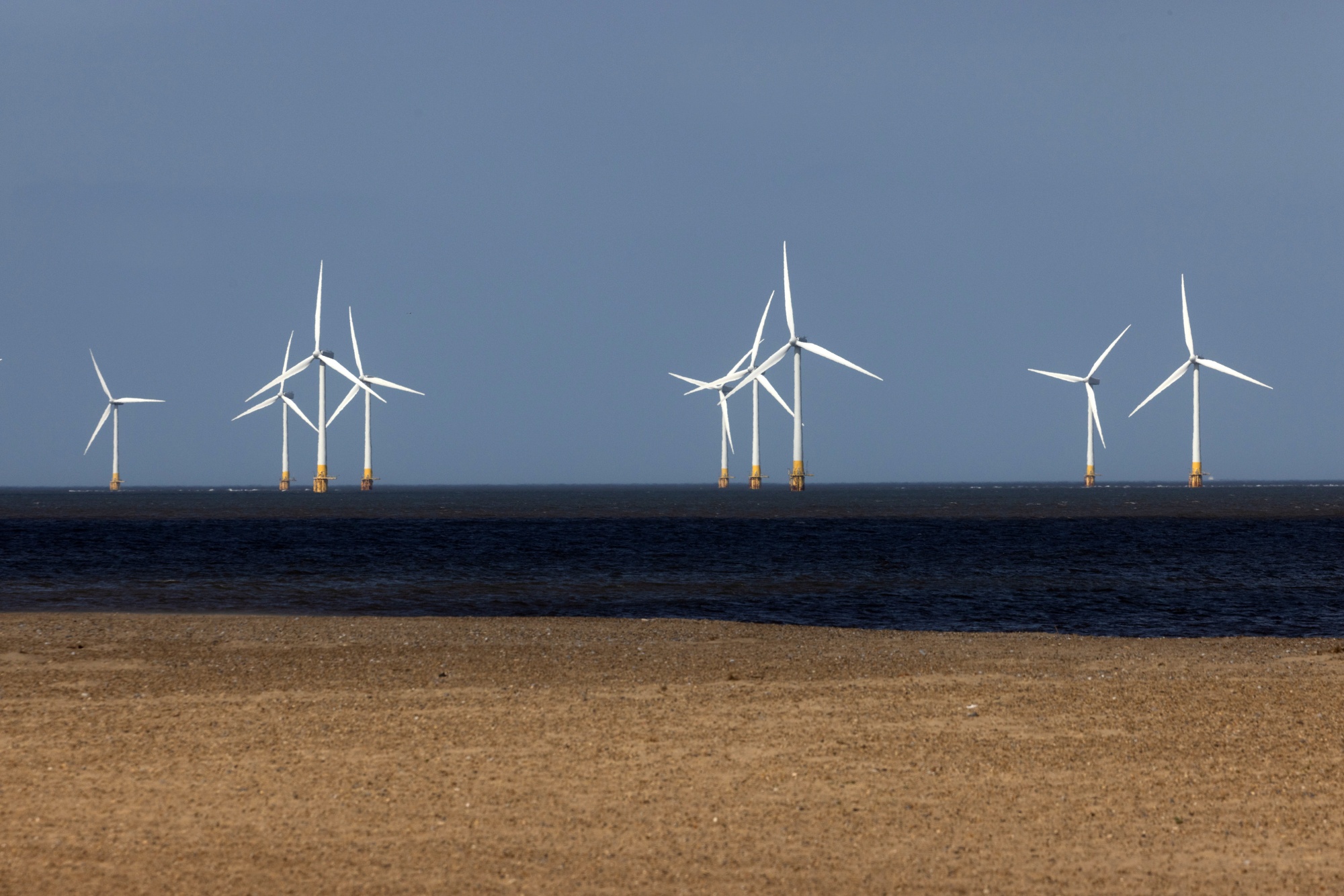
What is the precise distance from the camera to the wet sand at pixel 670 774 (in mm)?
9023

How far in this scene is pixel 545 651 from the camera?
68.1 ft

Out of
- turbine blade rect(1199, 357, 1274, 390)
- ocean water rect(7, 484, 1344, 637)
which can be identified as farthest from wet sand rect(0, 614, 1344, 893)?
turbine blade rect(1199, 357, 1274, 390)

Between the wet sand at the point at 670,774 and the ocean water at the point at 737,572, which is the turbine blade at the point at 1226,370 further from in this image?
the wet sand at the point at 670,774

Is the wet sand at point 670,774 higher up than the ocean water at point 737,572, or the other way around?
the wet sand at point 670,774

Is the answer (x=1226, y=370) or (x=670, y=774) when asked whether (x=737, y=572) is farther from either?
(x=1226, y=370)

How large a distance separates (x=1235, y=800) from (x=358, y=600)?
2850 cm

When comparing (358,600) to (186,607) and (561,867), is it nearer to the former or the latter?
(186,607)

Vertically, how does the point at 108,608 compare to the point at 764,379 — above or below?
below

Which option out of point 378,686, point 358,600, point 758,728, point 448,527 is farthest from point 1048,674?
point 448,527

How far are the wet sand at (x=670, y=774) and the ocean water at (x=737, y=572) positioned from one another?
468 inches

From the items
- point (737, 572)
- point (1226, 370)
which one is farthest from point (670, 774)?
point (1226, 370)

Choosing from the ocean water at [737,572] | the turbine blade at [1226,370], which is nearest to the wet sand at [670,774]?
the ocean water at [737,572]

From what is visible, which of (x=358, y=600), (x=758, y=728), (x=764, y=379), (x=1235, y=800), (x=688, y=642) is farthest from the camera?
(x=764, y=379)

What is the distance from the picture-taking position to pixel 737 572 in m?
48.2
